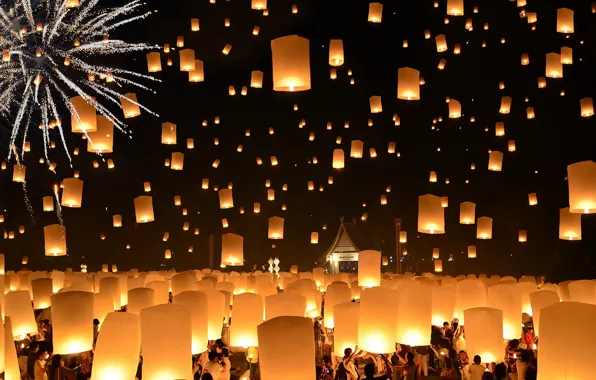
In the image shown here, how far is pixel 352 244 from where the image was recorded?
2619cm

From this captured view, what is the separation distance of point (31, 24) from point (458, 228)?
16199 mm

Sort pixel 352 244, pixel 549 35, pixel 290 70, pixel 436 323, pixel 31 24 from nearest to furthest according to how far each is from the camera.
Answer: pixel 290 70 < pixel 436 323 < pixel 31 24 < pixel 549 35 < pixel 352 244

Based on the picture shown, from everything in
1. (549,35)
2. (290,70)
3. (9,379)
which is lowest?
(9,379)

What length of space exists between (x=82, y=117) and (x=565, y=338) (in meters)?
8.92

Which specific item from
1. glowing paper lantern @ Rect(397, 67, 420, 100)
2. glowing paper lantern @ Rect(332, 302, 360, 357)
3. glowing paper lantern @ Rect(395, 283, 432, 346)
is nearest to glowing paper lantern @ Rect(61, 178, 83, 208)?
glowing paper lantern @ Rect(397, 67, 420, 100)

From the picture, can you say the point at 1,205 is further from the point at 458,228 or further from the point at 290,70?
the point at 290,70

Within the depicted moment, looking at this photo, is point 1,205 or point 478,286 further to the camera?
point 1,205

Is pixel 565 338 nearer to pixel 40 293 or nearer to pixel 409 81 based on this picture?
pixel 409 81

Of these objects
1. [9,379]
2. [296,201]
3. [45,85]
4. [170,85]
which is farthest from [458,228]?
[9,379]

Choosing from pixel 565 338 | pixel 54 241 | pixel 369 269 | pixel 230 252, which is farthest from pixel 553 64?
pixel 54 241

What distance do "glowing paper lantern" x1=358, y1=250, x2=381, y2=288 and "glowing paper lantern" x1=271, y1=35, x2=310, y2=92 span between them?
19.5 feet

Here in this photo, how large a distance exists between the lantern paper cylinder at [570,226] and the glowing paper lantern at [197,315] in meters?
7.32

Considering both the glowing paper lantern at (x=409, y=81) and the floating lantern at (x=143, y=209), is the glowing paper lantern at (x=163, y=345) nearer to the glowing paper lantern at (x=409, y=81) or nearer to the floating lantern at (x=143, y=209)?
the glowing paper lantern at (x=409, y=81)

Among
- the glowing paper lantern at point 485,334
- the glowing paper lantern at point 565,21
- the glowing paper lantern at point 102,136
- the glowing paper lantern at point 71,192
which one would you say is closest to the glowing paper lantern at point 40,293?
the glowing paper lantern at point 71,192
